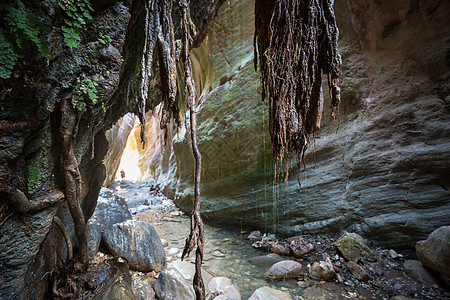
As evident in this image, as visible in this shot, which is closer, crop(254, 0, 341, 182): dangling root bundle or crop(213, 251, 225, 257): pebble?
crop(254, 0, 341, 182): dangling root bundle

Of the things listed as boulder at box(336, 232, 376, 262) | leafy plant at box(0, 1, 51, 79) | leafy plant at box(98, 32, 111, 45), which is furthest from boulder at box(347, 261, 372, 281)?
leafy plant at box(0, 1, 51, 79)

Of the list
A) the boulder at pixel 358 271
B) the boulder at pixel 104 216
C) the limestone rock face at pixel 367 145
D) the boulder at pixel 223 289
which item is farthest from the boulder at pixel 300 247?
the boulder at pixel 104 216

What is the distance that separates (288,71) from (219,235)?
5.11 m

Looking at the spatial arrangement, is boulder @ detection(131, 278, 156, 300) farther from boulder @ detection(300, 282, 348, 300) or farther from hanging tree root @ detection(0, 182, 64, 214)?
boulder @ detection(300, 282, 348, 300)

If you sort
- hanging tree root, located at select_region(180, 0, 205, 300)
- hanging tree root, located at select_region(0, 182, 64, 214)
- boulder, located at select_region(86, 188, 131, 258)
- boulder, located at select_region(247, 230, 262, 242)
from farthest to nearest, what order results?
1. boulder, located at select_region(247, 230, 262, 242)
2. boulder, located at select_region(86, 188, 131, 258)
3. hanging tree root, located at select_region(0, 182, 64, 214)
4. hanging tree root, located at select_region(180, 0, 205, 300)

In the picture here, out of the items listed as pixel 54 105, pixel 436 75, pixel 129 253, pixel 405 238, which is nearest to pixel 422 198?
pixel 405 238

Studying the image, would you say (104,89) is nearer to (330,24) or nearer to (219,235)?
(330,24)

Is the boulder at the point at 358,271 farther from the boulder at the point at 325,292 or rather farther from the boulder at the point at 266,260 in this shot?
the boulder at the point at 266,260

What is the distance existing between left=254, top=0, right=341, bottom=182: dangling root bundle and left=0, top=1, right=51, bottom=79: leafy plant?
6.12 ft

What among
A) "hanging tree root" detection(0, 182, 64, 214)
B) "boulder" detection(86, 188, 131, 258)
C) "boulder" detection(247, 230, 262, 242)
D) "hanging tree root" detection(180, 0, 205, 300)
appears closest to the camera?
"hanging tree root" detection(180, 0, 205, 300)

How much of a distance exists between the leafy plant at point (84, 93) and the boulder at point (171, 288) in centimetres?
248

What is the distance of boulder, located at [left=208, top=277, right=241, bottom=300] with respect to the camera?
300cm

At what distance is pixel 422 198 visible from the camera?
12.7 ft

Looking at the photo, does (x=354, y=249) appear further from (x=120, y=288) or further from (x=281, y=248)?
(x=120, y=288)
